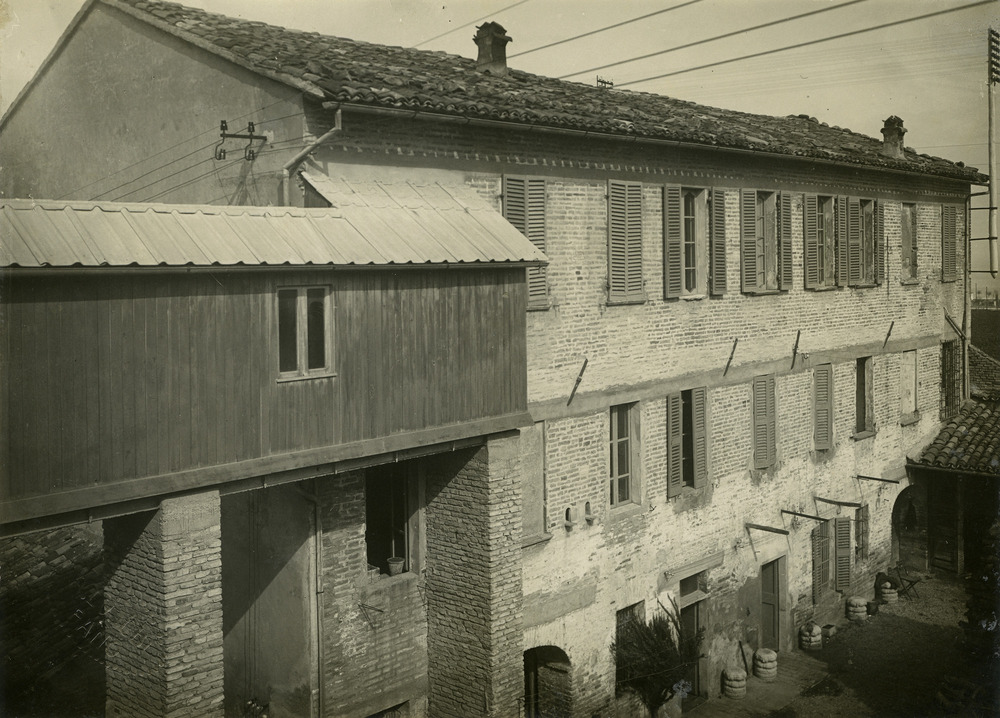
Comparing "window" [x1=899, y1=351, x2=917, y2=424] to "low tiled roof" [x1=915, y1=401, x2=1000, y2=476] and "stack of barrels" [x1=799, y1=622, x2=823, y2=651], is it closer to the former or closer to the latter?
"low tiled roof" [x1=915, y1=401, x2=1000, y2=476]

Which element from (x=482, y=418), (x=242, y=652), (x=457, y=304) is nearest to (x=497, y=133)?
(x=457, y=304)

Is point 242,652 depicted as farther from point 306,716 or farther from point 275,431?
point 275,431

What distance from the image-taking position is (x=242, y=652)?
33.7 ft

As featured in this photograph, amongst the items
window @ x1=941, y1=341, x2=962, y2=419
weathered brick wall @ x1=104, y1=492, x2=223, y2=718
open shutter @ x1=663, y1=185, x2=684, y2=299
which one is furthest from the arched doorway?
window @ x1=941, y1=341, x2=962, y2=419

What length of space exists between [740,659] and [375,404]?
10084mm

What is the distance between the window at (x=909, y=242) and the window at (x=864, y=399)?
97.7 inches

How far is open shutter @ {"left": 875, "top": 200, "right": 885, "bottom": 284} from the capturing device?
61.0 feet

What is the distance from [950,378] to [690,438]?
33.2ft

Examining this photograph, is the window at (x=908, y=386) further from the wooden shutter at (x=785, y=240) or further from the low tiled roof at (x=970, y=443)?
the wooden shutter at (x=785, y=240)

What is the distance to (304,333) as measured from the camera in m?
8.16

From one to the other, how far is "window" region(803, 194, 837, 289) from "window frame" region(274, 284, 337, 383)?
1116cm

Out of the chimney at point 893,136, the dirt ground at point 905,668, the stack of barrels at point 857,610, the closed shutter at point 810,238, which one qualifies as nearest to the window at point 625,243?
the closed shutter at point 810,238

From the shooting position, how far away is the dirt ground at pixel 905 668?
1412 cm

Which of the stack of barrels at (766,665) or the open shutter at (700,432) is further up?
the open shutter at (700,432)
